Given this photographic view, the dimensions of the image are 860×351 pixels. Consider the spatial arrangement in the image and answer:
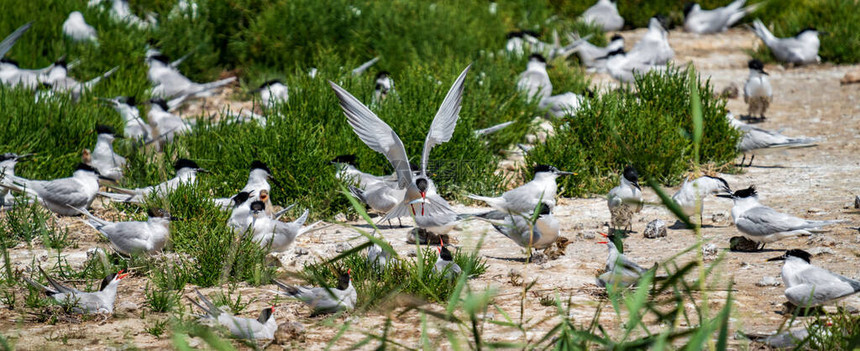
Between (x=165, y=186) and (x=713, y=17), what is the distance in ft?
32.2

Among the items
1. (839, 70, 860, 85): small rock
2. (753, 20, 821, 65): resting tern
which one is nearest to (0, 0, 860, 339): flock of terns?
(839, 70, 860, 85): small rock

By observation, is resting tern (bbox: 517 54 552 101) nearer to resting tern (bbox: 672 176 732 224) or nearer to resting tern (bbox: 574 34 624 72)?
resting tern (bbox: 574 34 624 72)

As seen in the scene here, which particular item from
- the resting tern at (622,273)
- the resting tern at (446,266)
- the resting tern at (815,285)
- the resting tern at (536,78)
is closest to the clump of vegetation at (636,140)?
the resting tern at (536,78)

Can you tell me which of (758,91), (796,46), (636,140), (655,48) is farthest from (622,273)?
(796,46)

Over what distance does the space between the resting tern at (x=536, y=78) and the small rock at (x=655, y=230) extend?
3779 millimetres

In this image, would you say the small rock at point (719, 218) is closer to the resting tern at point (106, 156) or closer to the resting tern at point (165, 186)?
the resting tern at point (165, 186)

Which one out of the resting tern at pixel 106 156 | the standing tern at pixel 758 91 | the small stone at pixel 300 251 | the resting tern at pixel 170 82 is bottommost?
the small stone at pixel 300 251

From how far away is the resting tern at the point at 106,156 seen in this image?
23.1 feet

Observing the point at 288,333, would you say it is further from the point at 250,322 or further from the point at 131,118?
the point at 131,118

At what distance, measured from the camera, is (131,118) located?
8.38 metres

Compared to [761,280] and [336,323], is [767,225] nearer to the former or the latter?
[761,280]

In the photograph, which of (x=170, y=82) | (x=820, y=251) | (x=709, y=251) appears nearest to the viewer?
(x=820, y=251)

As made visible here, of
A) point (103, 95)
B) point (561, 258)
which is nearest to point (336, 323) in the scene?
point (561, 258)

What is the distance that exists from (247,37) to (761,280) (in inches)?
309
